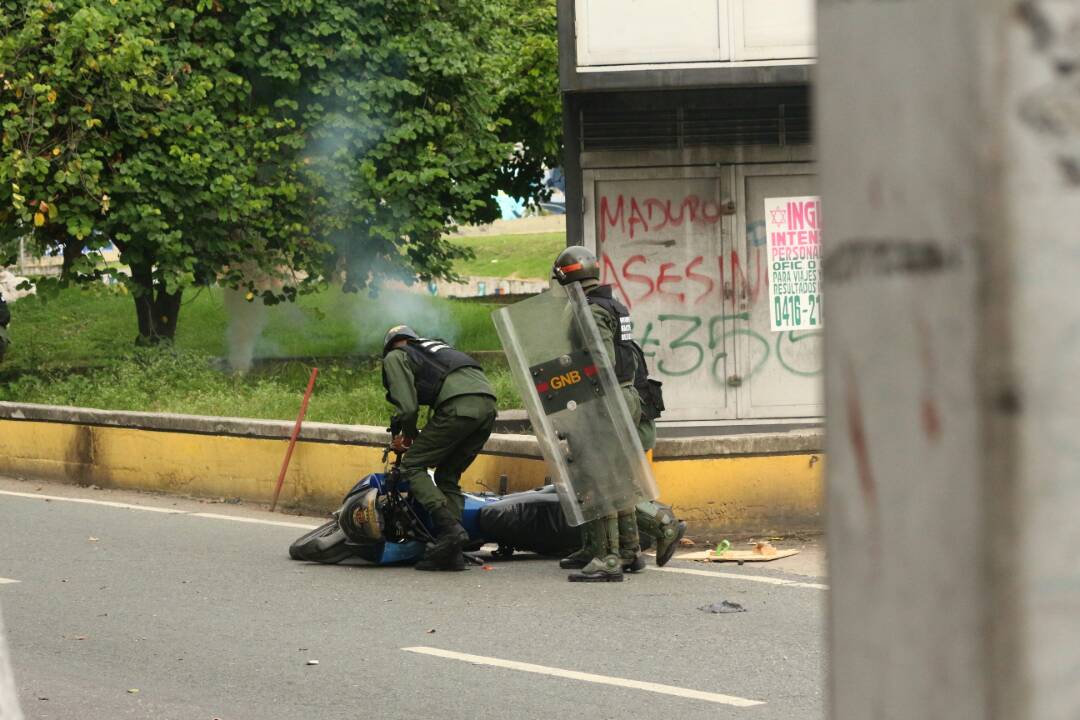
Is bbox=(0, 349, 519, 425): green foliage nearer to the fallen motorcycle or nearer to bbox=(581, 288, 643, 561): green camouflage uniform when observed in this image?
the fallen motorcycle

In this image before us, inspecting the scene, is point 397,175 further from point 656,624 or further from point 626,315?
point 656,624

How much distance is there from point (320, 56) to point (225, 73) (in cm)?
115

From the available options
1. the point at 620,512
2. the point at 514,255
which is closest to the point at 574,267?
the point at 620,512

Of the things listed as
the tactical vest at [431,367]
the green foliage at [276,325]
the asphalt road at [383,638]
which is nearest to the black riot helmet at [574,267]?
the tactical vest at [431,367]

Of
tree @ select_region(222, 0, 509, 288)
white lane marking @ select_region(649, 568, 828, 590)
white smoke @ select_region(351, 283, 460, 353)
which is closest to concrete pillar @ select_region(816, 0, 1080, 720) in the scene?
white lane marking @ select_region(649, 568, 828, 590)

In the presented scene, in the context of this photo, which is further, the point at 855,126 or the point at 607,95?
the point at 607,95

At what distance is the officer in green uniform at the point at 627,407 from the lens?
843cm

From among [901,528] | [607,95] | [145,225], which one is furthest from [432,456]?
[145,225]

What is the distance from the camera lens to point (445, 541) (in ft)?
28.8

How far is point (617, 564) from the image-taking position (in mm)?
8398

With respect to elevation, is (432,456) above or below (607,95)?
below

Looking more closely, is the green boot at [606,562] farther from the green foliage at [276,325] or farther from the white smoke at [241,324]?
the green foliage at [276,325]

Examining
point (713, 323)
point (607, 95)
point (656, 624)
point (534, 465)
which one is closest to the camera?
point (656, 624)

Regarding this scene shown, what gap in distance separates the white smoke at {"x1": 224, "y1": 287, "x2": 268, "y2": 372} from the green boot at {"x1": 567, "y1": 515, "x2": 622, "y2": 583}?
45.7ft
